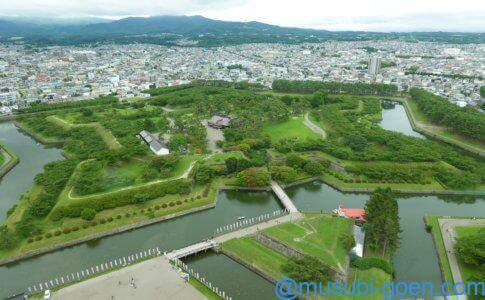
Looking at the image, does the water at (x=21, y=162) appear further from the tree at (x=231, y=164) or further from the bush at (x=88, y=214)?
the tree at (x=231, y=164)

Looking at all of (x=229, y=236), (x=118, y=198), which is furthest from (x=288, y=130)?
(x=118, y=198)

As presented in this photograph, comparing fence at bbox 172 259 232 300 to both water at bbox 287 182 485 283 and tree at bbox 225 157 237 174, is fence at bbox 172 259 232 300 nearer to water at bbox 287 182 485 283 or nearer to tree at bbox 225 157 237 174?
water at bbox 287 182 485 283

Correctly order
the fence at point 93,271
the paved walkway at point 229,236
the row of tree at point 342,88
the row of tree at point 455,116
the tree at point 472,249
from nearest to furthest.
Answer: the fence at point 93,271, the tree at point 472,249, the paved walkway at point 229,236, the row of tree at point 455,116, the row of tree at point 342,88

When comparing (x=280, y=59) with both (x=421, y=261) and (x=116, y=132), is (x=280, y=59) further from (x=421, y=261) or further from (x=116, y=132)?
(x=421, y=261)

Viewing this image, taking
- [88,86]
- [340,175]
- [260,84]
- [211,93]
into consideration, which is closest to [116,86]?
[88,86]

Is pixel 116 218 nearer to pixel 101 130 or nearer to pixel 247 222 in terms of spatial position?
pixel 247 222

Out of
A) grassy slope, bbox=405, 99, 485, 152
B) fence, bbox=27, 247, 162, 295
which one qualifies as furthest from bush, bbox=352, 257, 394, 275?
grassy slope, bbox=405, 99, 485, 152

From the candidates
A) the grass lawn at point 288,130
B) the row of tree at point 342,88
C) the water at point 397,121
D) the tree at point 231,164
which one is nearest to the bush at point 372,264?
the tree at point 231,164
